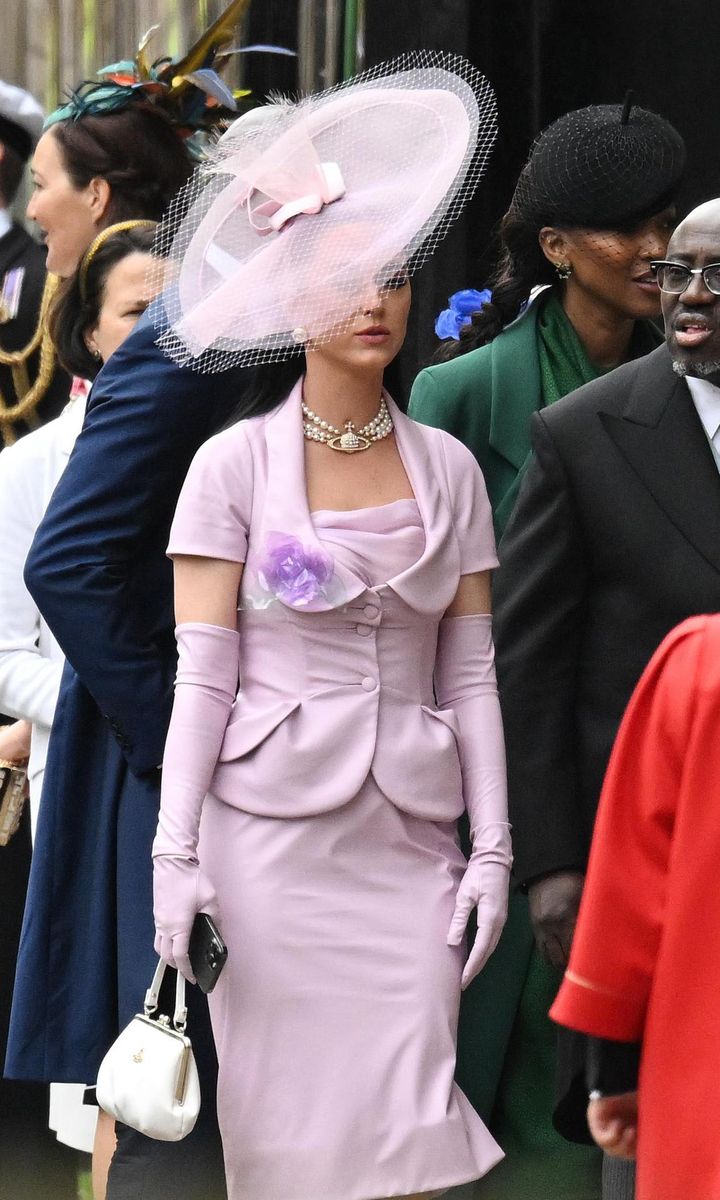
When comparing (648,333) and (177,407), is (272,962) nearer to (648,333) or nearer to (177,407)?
(177,407)

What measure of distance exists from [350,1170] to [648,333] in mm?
1799

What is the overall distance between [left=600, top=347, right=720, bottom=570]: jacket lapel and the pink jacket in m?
0.31

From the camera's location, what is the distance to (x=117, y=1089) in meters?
3.22

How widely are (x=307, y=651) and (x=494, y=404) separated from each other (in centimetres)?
99

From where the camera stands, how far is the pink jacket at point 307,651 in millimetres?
3264

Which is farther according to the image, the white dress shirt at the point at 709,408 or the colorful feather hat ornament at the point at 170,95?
the colorful feather hat ornament at the point at 170,95

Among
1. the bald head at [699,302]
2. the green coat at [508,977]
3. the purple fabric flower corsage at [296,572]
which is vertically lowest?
the green coat at [508,977]

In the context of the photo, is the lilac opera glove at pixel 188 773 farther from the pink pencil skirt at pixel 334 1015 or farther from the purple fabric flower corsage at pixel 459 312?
the purple fabric flower corsage at pixel 459 312

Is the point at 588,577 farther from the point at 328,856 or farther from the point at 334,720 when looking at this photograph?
the point at 328,856

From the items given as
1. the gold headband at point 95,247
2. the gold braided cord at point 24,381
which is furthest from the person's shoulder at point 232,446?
the gold braided cord at point 24,381

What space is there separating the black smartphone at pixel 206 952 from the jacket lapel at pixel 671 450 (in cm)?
88

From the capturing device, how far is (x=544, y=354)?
4211mm

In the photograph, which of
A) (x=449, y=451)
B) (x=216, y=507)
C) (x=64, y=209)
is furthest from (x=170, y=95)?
(x=216, y=507)

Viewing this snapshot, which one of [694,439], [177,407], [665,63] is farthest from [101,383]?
[665,63]
